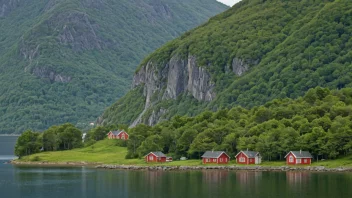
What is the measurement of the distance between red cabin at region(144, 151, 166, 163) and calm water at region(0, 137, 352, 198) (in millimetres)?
14960

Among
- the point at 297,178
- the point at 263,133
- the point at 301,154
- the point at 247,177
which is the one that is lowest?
the point at 297,178

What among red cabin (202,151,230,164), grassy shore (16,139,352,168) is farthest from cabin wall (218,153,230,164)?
grassy shore (16,139,352,168)

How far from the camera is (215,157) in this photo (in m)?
143

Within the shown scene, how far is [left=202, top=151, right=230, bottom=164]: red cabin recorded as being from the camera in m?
143

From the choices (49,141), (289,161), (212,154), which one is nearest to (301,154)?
(289,161)

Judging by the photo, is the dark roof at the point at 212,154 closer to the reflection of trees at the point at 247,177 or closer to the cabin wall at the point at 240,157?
the cabin wall at the point at 240,157

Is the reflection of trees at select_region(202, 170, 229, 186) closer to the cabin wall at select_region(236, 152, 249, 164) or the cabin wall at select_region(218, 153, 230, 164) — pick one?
the cabin wall at select_region(236, 152, 249, 164)

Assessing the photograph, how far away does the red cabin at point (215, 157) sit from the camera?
142875 millimetres

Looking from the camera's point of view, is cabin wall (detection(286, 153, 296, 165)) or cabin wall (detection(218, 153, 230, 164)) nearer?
cabin wall (detection(286, 153, 296, 165))

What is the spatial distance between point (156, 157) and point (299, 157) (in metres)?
31.8

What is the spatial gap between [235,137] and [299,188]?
49363 millimetres

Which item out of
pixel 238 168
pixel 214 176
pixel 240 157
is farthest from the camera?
pixel 240 157

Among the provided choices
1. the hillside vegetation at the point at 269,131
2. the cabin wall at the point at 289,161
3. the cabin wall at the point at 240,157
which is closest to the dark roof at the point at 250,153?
the cabin wall at the point at 240,157

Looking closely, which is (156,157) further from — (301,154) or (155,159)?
(301,154)
